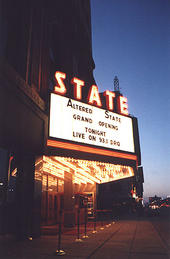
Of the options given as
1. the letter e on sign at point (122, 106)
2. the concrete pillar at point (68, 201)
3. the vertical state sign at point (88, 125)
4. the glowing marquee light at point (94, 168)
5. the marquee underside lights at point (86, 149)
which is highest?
the letter e on sign at point (122, 106)

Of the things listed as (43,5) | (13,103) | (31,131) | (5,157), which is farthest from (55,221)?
(43,5)

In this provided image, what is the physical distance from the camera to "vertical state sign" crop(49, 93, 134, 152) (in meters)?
9.03

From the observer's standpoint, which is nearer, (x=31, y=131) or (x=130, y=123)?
(x=31, y=131)

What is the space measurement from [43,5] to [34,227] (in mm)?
9702

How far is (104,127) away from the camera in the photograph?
10453mm

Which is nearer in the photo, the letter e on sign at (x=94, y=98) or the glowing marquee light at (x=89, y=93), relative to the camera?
the glowing marquee light at (x=89, y=93)

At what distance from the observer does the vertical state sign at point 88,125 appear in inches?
356

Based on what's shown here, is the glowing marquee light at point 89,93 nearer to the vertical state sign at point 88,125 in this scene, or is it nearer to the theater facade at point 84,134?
the theater facade at point 84,134

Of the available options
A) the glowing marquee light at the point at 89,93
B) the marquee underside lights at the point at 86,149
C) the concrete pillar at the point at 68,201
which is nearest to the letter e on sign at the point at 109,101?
the glowing marquee light at the point at 89,93

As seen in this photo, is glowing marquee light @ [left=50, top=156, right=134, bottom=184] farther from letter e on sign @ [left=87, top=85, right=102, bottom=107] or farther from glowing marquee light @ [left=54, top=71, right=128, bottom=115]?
letter e on sign @ [left=87, top=85, right=102, bottom=107]

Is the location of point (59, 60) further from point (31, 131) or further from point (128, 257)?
point (128, 257)

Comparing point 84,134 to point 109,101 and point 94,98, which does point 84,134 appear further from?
point 109,101

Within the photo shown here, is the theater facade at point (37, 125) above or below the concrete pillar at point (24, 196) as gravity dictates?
above

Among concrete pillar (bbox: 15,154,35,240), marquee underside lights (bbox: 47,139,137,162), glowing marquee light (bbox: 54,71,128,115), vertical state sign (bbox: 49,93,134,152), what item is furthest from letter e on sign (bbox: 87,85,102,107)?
concrete pillar (bbox: 15,154,35,240)
